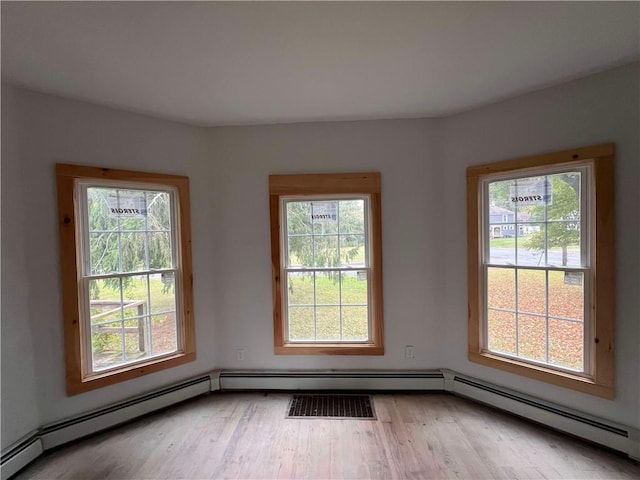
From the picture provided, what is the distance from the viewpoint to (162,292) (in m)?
2.70

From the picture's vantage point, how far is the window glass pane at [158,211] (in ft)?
8.64

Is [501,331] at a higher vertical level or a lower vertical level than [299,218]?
lower

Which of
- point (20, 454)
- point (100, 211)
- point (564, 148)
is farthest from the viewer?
point (100, 211)

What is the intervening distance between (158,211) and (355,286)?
1.92 metres

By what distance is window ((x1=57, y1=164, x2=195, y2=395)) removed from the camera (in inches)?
88.3

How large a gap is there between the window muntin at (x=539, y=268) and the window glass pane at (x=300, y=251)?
1553 mm

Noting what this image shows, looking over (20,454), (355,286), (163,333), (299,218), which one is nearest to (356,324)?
(355,286)

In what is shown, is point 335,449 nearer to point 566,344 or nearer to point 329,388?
point 329,388

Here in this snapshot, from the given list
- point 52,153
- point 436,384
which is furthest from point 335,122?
point 436,384

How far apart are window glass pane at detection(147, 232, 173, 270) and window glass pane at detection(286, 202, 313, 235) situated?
111 centimetres

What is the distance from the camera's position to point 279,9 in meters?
1.38

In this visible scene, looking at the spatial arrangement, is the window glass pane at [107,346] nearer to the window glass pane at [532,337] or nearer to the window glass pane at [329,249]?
the window glass pane at [329,249]

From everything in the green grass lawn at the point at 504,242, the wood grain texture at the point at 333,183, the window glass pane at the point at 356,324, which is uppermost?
the wood grain texture at the point at 333,183

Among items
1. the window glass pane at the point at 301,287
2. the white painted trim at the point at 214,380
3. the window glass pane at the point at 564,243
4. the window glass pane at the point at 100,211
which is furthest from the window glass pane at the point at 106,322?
the window glass pane at the point at 564,243
